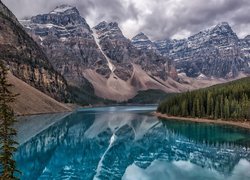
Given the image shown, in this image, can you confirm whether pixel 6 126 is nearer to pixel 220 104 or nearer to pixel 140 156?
pixel 140 156

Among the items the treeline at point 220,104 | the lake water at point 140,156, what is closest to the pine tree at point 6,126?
the lake water at point 140,156

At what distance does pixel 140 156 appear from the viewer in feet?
290

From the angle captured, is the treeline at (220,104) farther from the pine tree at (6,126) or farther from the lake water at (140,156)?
the pine tree at (6,126)

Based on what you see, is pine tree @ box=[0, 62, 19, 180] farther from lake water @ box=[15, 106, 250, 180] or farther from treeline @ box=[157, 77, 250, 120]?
treeline @ box=[157, 77, 250, 120]

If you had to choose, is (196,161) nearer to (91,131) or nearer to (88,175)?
(88,175)

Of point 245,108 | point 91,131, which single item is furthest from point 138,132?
point 245,108

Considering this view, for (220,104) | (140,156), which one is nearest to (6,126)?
(140,156)

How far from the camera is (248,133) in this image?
124000 mm

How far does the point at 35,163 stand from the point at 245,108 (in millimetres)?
104871

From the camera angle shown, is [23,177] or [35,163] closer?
[23,177]

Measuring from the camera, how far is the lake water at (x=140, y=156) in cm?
6731

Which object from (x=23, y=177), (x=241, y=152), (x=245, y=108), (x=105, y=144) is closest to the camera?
(x=23, y=177)

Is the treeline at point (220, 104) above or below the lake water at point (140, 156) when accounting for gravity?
above

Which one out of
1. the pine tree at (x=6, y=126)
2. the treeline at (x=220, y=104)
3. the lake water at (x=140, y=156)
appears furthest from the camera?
the treeline at (x=220, y=104)
